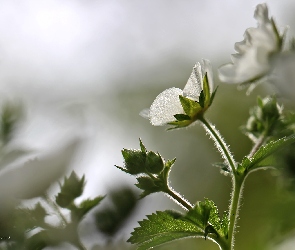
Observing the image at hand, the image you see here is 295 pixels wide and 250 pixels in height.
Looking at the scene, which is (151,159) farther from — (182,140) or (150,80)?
(150,80)

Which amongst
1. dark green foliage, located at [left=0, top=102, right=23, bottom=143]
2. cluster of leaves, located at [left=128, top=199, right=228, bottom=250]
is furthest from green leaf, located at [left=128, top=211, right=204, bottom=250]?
dark green foliage, located at [left=0, top=102, right=23, bottom=143]

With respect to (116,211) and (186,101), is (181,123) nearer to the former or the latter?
(186,101)

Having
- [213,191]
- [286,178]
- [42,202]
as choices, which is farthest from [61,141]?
[213,191]

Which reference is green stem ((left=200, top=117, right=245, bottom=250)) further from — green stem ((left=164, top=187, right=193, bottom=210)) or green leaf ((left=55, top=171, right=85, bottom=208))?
green leaf ((left=55, top=171, right=85, bottom=208))

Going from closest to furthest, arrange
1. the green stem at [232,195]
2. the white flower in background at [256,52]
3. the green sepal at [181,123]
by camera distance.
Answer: the white flower in background at [256,52] < the green stem at [232,195] < the green sepal at [181,123]

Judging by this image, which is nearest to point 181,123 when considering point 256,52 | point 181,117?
point 181,117

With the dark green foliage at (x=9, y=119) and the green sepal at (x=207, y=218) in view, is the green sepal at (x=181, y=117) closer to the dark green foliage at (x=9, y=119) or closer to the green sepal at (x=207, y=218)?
the green sepal at (x=207, y=218)

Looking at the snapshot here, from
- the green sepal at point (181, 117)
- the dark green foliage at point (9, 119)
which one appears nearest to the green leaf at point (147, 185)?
the green sepal at point (181, 117)
